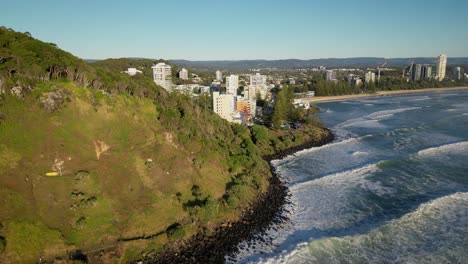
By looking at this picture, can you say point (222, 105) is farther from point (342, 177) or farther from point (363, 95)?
Result: point (363, 95)

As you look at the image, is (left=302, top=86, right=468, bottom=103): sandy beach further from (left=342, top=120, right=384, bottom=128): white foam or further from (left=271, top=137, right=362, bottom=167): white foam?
(left=271, top=137, right=362, bottom=167): white foam

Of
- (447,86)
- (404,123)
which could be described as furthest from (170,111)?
(447,86)

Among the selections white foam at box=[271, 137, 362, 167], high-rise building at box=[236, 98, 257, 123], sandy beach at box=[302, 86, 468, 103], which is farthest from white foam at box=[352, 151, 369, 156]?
sandy beach at box=[302, 86, 468, 103]

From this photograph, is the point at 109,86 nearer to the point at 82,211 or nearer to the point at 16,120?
the point at 16,120

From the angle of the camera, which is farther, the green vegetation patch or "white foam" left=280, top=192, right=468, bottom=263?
"white foam" left=280, top=192, right=468, bottom=263

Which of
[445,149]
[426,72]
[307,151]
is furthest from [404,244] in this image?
[426,72]
